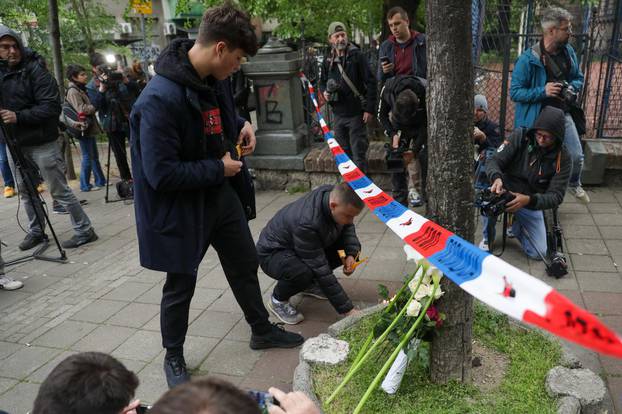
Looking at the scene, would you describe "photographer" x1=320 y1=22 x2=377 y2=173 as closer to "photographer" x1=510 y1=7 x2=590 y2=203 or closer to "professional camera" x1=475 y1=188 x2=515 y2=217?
"photographer" x1=510 y1=7 x2=590 y2=203

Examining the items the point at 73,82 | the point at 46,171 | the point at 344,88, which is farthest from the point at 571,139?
the point at 73,82

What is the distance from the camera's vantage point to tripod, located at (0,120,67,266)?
15.6 ft

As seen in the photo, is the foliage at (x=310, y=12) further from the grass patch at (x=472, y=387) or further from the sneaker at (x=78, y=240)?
the grass patch at (x=472, y=387)

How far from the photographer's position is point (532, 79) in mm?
4812

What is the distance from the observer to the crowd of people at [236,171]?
8.02 ft

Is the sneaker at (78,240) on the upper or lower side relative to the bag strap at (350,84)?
lower

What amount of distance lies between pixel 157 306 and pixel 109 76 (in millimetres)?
4033

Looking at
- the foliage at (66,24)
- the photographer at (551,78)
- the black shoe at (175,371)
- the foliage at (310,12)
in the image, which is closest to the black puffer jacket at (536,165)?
the photographer at (551,78)

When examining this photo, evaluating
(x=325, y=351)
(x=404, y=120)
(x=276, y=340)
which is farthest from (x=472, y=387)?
(x=404, y=120)

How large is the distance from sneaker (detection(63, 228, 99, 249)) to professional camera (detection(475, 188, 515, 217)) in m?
4.08

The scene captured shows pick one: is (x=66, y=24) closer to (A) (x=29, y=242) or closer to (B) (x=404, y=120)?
(A) (x=29, y=242)

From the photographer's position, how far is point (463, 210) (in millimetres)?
2379

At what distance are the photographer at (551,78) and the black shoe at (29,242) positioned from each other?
5174 millimetres

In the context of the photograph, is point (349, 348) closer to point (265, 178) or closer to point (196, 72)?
point (196, 72)
